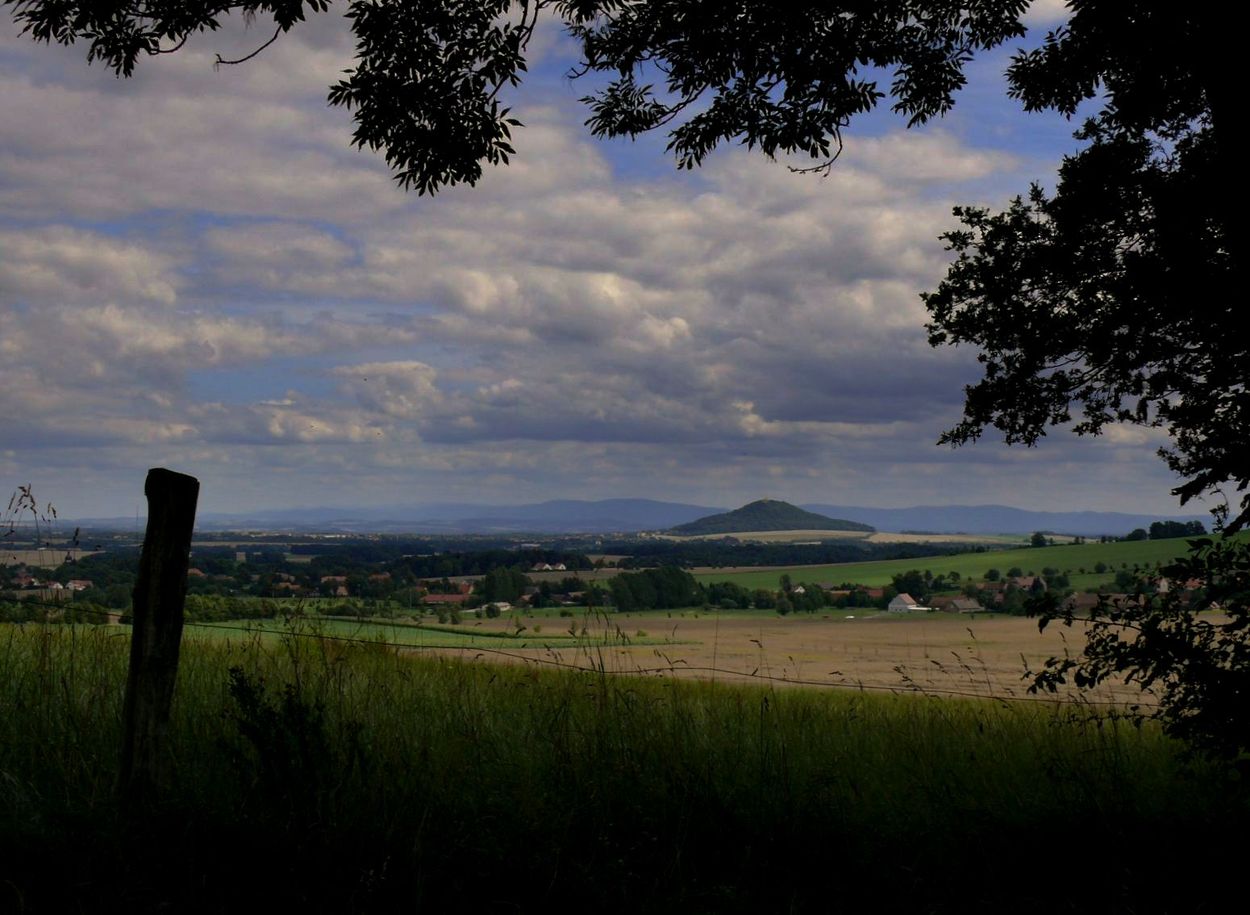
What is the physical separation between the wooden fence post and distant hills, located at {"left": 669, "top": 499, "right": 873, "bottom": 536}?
141925mm

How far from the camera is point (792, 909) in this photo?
17.0 ft

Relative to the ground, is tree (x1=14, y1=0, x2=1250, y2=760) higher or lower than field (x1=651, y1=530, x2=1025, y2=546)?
higher

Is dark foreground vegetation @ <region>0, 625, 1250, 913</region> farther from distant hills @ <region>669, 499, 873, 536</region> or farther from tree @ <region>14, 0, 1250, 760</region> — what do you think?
distant hills @ <region>669, 499, 873, 536</region>

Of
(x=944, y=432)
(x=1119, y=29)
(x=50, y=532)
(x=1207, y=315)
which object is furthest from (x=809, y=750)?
(x=50, y=532)

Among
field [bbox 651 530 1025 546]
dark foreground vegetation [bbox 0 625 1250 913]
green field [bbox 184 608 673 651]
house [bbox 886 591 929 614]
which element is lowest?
house [bbox 886 591 929 614]

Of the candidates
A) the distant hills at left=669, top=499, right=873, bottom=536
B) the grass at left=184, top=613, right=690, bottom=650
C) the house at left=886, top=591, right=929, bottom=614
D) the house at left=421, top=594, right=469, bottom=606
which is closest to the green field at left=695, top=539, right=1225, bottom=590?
the house at left=886, top=591, right=929, bottom=614

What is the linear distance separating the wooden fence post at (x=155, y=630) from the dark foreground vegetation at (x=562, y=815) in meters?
0.21

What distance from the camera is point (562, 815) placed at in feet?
19.5

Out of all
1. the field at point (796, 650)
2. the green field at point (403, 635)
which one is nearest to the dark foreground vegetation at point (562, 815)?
the field at point (796, 650)

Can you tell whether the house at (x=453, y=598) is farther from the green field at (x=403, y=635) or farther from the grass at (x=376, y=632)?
the grass at (x=376, y=632)

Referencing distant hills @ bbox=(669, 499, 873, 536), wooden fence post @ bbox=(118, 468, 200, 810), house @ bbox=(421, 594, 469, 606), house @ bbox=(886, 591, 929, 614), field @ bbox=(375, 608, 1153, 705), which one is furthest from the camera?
distant hills @ bbox=(669, 499, 873, 536)

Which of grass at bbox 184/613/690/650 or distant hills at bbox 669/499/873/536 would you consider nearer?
grass at bbox 184/613/690/650

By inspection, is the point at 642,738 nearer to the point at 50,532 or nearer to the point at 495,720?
the point at 495,720

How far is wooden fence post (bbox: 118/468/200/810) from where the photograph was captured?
5844 mm
